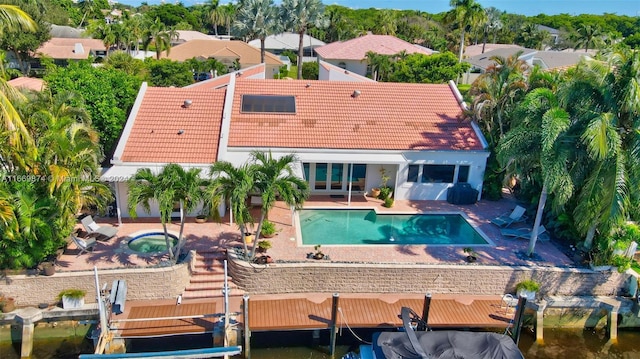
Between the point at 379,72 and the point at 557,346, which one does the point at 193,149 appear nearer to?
the point at 557,346

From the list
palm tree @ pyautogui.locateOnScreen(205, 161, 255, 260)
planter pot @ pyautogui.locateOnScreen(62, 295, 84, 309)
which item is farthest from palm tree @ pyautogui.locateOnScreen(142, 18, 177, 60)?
palm tree @ pyautogui.locateOnScreen(205, 161, 255, 260)

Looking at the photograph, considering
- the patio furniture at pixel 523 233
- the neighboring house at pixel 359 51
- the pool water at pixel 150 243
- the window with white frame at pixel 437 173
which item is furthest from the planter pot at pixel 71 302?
the neighboring house at pixel 359 51

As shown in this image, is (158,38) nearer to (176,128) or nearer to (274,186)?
(176,128)

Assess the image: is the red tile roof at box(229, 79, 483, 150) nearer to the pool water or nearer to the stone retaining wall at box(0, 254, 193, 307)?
the pool water

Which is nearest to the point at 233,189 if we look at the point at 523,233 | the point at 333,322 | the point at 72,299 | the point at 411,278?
the point at 333,322

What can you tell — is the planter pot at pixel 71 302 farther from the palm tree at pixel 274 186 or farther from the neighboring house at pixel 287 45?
the neighboring house at pixel 287 45
